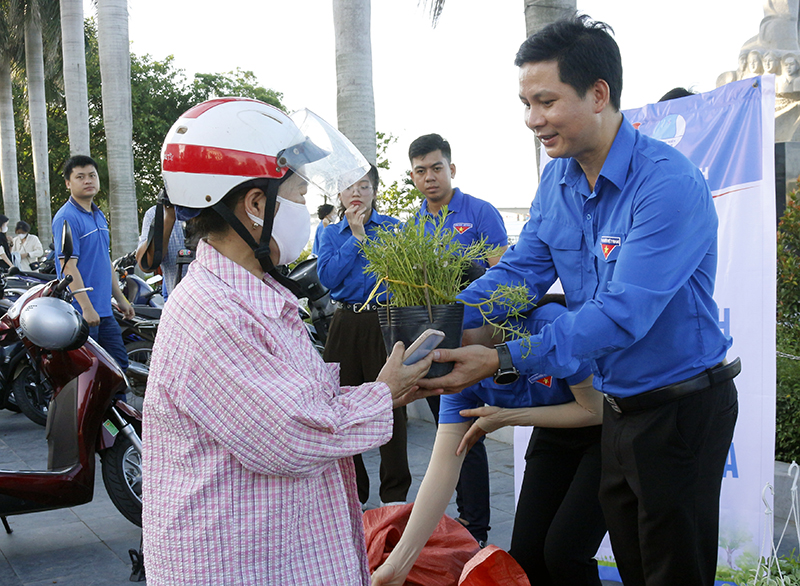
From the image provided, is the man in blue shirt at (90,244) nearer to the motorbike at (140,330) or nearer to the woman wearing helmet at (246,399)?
the motorbike at (140,330)

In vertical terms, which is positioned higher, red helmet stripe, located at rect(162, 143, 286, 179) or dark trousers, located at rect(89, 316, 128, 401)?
red helmet stripe, located at rect(162, 143, 286, 179)

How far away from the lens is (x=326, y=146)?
199 centimetres

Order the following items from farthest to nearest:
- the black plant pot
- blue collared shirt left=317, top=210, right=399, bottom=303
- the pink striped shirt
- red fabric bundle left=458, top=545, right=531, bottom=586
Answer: blue collared shirt left=317, top=210, right=399, bottom=303, red fabric bundle left=458, top=545, right=531, bottom=586, the black plant pot, the pink striped shirt

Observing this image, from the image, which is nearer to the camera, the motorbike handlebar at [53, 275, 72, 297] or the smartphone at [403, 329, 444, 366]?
the smartphone at [403, 329, 444, 366]

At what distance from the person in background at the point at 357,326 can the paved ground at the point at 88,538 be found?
1.28ft

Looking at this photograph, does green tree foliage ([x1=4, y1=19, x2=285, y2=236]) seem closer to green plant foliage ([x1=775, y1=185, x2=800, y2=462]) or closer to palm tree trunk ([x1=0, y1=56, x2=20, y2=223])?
palm tree trunk ([x1=0, y1=56, x2=20, y2=223])

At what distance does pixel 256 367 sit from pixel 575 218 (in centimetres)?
124

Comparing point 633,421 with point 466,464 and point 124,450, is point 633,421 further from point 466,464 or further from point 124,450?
point 124,450

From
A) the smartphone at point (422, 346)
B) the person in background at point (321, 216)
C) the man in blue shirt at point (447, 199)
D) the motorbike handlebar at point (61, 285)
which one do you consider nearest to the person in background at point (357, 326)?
the person in background at point (321, 216)

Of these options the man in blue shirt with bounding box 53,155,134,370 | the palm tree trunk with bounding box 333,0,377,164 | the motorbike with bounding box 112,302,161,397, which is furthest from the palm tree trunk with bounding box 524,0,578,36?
the motorbike with bounding box 112,302,161,397

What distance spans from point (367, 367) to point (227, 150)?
301 cm

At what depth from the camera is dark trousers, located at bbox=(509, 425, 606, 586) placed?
249 centimetres

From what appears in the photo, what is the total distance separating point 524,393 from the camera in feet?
9.14

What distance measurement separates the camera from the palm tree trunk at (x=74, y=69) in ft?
49.9
